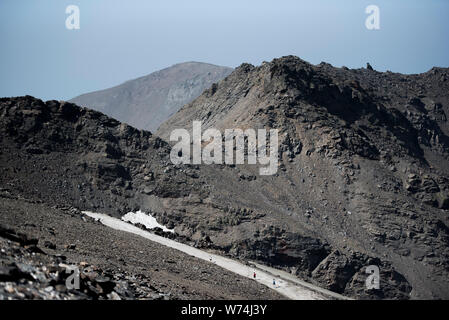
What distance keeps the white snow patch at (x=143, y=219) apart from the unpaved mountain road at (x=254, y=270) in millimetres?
2231

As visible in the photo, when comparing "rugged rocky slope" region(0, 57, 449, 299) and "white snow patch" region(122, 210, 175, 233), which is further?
"white snow patch" region(122, 210, 175, 233)

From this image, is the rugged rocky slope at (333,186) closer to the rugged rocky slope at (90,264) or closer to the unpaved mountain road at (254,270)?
the unpaved mountain road at (254,270)

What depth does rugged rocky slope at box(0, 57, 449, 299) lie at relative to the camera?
53719mm

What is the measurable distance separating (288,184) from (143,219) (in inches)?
709

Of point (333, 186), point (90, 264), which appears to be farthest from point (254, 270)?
point (333, 186)

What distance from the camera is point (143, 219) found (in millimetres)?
56250

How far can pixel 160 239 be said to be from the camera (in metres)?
48.9

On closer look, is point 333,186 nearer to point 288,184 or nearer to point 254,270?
point 288,184

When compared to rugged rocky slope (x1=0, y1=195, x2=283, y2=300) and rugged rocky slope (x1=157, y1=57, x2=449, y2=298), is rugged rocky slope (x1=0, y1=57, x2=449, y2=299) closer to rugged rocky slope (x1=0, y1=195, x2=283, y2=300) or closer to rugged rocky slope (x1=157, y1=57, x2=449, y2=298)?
rugged rocky slope (x1=157, y1=57, x2=449, y2=298)

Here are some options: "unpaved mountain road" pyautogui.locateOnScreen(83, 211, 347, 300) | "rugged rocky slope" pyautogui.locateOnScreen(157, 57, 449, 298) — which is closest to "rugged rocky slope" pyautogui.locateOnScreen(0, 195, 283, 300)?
"unpaved mountain road" pyautogui.locateOnScreen(83, 211, 347, 300)

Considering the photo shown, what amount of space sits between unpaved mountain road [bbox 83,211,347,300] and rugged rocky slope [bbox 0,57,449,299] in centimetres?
302

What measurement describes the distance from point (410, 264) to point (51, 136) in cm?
4169

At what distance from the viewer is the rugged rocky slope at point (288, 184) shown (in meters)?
53.7
